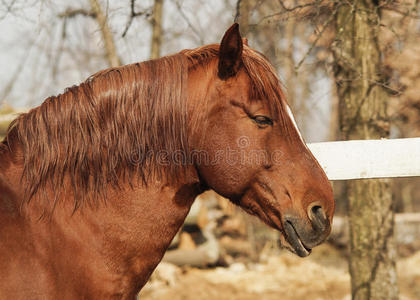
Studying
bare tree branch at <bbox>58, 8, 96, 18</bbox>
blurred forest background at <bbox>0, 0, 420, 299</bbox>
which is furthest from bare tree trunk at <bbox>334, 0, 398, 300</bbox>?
bare tree branch at <bbox>58, 8, 96, 18</bbox>

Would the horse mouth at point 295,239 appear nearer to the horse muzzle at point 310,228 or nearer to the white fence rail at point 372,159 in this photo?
the horse muzzle at point 310,228

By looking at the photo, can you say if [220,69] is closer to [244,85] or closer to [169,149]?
[244,85]

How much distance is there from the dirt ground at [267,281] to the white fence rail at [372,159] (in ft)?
10.5

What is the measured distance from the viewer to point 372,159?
9.52 feet

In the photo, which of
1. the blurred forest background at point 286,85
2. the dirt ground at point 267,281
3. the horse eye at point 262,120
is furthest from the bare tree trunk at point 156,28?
the horse eye at point 262,120

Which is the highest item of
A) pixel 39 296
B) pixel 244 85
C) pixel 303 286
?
pixel 244 85

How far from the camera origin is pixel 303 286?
21.3 feet

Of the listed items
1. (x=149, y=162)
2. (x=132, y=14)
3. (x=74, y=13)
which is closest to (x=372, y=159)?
(x=149, y=162)

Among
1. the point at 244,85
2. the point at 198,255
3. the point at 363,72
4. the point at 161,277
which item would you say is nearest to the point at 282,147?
the point at 244,85

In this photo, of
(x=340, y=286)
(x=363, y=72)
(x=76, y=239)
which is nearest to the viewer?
Answer: (x=76, y=239)

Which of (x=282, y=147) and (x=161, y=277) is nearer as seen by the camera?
(x=282, y=147)

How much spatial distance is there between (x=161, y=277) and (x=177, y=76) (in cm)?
560

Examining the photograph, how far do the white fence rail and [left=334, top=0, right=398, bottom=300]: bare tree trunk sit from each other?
778mm

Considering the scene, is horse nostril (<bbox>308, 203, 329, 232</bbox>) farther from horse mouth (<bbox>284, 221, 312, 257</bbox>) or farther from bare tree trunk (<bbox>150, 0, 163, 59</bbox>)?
bare tree trunk (<bbox>150, 0, 163, 59</bbox>)
